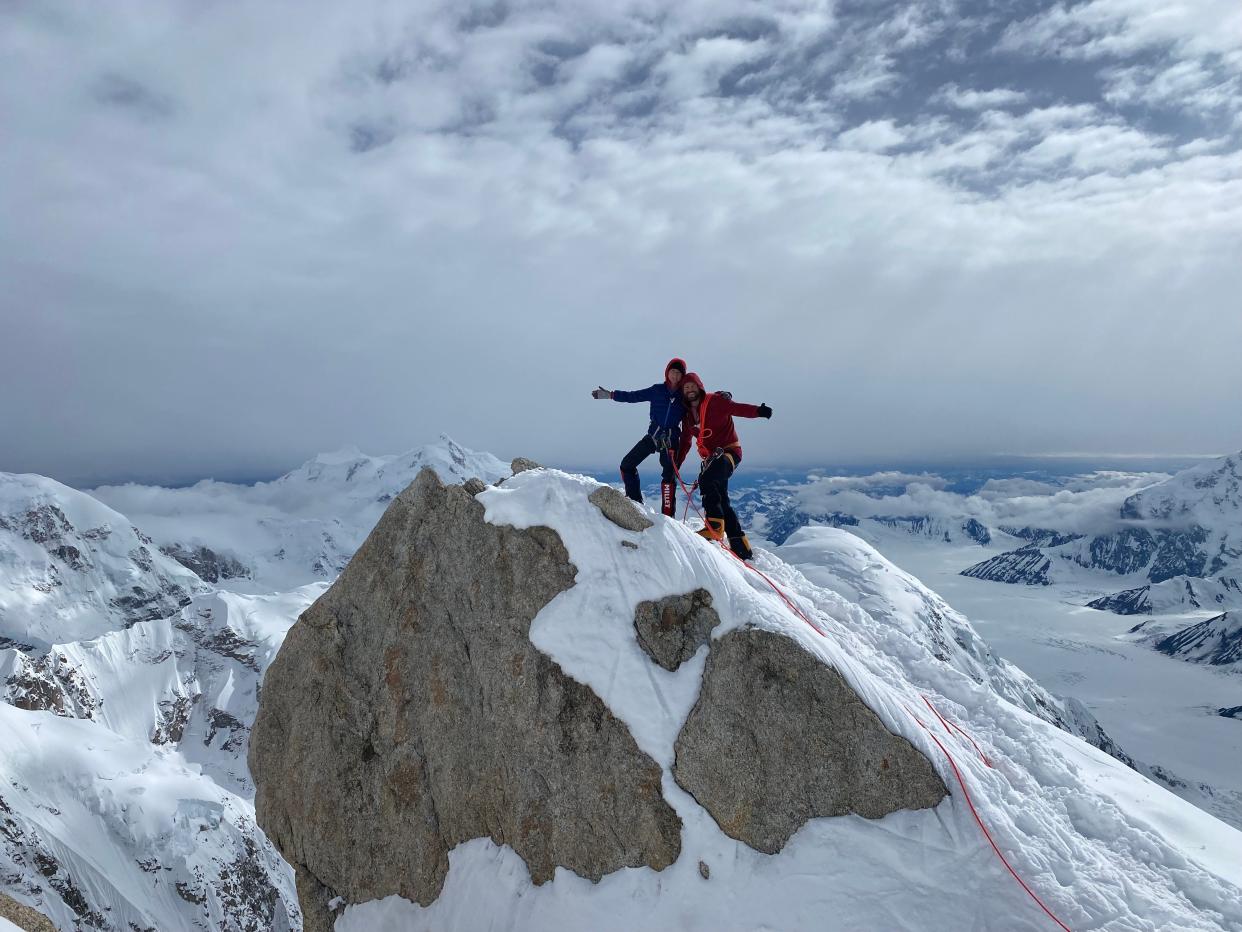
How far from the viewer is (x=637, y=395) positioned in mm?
17750

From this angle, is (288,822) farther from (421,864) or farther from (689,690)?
(689,690)

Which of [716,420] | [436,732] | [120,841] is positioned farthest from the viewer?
[120,841]

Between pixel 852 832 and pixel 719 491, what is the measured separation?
8.43 m

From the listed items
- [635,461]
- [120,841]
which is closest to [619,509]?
[635,461]

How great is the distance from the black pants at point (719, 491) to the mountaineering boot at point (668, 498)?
5.13ft

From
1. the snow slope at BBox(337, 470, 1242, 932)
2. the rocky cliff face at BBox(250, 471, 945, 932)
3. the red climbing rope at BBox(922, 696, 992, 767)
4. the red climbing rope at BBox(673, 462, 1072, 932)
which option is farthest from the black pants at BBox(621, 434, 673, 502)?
the red climbing rope at BBox(922, 696, 992, 767)

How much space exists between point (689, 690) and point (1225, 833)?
12648 mm

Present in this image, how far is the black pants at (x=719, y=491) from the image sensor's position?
55.9 ft

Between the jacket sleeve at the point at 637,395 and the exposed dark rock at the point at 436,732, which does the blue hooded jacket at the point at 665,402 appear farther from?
the exposed dark rock at the point at 436,732

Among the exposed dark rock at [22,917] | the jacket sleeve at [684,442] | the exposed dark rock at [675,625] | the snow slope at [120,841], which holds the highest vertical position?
the jacket sleeve at [684,442]

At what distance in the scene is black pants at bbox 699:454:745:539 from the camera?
1703 centimetres

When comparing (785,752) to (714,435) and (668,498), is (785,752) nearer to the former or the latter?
(714,435)

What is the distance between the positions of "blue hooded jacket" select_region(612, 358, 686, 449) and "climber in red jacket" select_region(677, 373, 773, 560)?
313 mm

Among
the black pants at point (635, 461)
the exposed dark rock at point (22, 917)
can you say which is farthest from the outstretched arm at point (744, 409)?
the exposed dark rock at point (22, 917)
